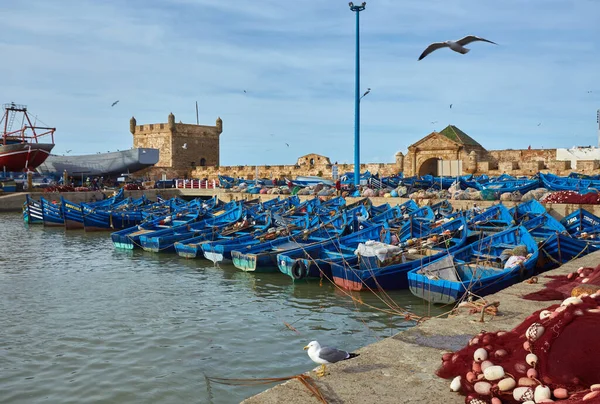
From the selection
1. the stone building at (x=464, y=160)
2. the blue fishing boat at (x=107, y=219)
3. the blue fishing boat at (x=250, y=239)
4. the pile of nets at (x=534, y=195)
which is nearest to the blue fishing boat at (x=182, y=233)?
the blue fishing boat at (x=250, y=239)

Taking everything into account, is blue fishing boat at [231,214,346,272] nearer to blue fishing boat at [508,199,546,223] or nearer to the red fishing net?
blue fishing boat at [508,199,546,223]

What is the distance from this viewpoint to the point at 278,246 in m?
17.2

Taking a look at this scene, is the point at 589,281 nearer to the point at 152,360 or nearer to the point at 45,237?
the point at 152,360

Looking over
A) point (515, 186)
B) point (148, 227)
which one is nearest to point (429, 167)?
point (515, 186)

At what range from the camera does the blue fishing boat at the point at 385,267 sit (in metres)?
12.8

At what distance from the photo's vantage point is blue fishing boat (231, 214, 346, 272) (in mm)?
15648

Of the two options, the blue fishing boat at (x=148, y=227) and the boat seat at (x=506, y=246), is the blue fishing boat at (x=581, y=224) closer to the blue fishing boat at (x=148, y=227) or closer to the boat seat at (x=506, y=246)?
the boat seat at (x=506, y=246)

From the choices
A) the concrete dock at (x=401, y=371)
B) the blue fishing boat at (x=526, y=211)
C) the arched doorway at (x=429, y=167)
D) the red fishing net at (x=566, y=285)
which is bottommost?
the concrete dock at (x=401, y=371)

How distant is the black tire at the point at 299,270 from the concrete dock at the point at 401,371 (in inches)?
308

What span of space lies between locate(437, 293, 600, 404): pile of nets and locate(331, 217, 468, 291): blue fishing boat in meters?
7.24

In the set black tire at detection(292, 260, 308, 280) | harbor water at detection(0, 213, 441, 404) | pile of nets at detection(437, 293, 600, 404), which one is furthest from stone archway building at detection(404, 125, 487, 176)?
pile of nets at detection(437, 293, 600, 404)

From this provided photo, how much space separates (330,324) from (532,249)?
5.60 m

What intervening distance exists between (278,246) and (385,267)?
5079 millimetres

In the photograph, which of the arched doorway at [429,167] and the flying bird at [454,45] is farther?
the arched doorway at [429,167]
